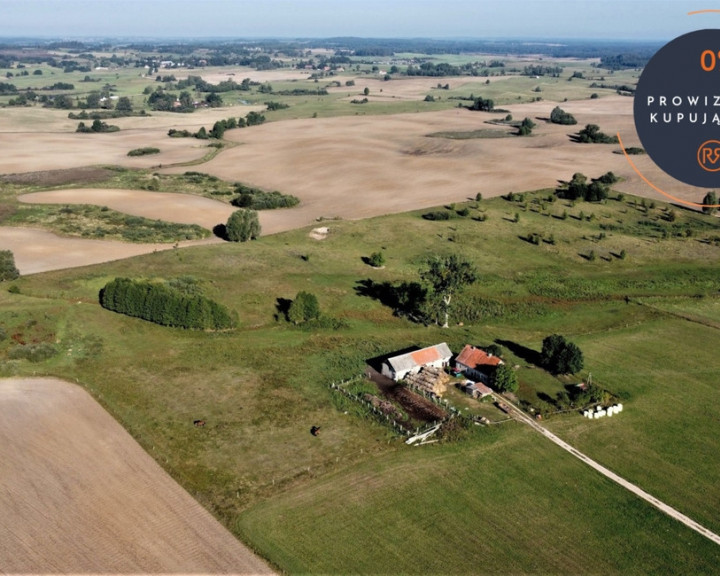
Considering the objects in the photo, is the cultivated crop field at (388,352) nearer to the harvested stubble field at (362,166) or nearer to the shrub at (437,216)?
the harvested stubble field at (362,166)

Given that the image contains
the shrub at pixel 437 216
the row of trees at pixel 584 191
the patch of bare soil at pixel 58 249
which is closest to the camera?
the patch of bare soil at pixel 58 249

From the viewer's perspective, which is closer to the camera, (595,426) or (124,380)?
(595,426)

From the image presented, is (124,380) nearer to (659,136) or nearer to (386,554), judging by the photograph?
(386,554)

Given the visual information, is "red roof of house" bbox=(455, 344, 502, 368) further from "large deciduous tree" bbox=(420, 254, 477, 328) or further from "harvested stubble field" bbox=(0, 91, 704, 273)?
"harvested stubble field" bbox=(0, 91, 704, 273)

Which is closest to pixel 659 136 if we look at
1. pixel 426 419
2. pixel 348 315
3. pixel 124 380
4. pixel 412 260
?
pixel 412 260

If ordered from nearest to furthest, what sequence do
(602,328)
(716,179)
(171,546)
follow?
(171,546)
(602,328)
(716,179)

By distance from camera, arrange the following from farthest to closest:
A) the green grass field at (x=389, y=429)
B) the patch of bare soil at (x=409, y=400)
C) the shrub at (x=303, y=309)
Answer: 1. the shrub at (x=303, y=309)
2. the patch of bare soil at (x=409, y=400)
3. the green grass field at (x=389, y=429)

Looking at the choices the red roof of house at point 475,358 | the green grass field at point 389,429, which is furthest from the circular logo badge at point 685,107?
the red roof of house at point 475,358
